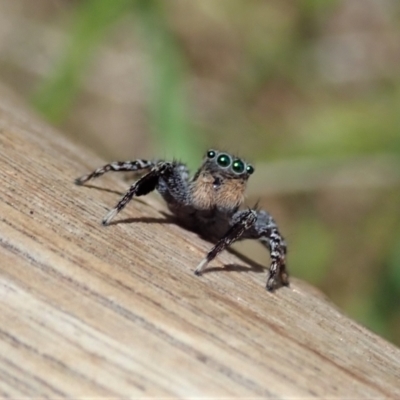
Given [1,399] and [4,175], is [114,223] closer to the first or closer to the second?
[4,175]

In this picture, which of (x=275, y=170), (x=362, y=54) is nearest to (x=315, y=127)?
(x=275, y=170)

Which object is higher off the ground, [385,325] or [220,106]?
[220,106]

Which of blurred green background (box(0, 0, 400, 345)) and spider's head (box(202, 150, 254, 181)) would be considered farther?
blurred green background (box(0, 0, 400, 345))

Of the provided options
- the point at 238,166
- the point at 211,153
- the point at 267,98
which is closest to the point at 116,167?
the point at 211,153

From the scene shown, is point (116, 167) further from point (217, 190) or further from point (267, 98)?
point (267, 98)

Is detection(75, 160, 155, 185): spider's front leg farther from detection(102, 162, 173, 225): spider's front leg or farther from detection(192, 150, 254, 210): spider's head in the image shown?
detection(192, 150, 254, 210): spider's head

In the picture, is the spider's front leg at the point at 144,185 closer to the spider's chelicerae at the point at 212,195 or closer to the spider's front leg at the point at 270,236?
the spider's chelicerae at the point at 212,195

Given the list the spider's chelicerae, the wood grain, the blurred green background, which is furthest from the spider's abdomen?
the blurred green background

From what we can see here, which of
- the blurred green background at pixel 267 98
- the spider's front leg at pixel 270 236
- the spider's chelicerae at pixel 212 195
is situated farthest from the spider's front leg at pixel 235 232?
the blurred green background at pixel 267 98
